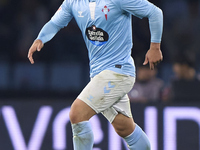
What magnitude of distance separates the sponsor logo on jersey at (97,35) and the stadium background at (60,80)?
1.99m

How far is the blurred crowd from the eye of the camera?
23.9ft

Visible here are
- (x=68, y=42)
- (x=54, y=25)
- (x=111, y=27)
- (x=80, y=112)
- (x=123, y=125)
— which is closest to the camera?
(x=80, y=112)

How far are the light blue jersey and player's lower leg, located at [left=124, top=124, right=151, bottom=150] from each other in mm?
498

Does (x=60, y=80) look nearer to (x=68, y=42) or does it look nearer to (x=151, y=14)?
(x=68, y=42)

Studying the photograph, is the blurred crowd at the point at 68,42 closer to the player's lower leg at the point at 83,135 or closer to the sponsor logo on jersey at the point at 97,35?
the sponsor logo on jersey at the point at 97,35

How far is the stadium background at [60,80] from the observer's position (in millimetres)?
6465

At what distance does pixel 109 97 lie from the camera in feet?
15.0

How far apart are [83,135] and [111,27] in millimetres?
870

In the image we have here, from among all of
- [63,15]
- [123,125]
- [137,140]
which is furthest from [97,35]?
[137,140]

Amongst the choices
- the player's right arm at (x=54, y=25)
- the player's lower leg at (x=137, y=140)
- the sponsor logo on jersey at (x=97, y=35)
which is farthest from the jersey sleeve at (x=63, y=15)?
the player's lower leg at (x=137, y=140)

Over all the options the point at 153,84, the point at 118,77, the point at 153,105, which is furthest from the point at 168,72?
the point at 118,77

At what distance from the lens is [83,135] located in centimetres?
448

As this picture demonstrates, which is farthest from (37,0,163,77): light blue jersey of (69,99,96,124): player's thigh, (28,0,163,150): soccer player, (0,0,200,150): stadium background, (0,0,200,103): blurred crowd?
(0,0,200,103): blurred crowd

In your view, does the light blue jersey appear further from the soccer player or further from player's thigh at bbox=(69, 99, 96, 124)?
player's thigh at bbox=(69, 99, 96, 124)
